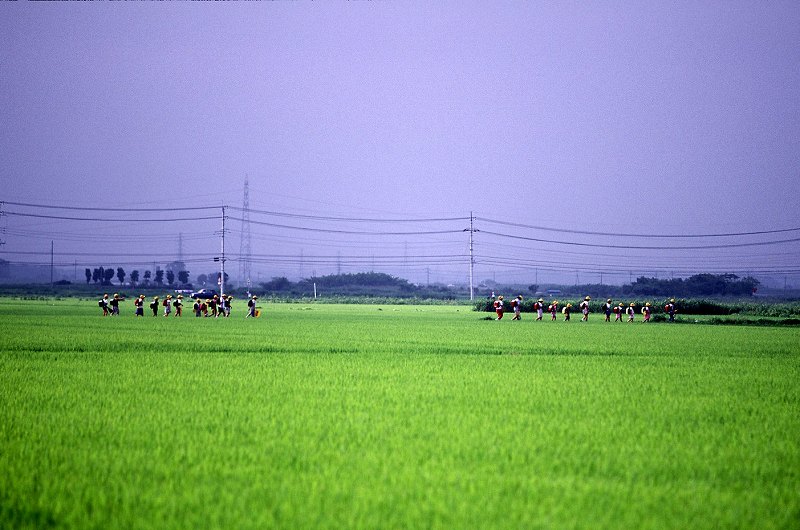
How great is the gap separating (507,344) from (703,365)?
23.3 ft

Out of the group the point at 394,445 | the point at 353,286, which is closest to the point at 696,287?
the point at 353,286

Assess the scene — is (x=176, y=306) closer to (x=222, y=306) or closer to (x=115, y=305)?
(x=222, y=306)

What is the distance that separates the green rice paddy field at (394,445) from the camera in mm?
5508

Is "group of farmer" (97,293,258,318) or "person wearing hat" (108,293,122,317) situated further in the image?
"group of farmer" (97,293,258,318)

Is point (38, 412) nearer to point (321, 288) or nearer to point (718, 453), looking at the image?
point (718, 453)

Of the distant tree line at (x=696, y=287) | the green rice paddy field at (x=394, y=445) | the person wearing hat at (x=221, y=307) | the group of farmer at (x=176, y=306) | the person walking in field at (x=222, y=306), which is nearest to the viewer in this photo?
the green rice paddy field at (x=394, y=445)

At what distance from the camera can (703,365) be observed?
1706 centimetres

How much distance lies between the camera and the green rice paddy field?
5.51 metres

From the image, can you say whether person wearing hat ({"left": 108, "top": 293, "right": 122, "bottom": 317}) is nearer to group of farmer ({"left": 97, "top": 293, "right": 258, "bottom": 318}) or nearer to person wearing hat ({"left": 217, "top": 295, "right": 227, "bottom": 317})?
group of farmer ({"left": 97, "top": 293, "right": 258, "bottom": 318})

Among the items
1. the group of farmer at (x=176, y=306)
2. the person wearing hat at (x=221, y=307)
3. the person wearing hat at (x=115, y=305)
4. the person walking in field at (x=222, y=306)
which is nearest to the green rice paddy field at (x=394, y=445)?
the person wearing hat at (x=115, y=305)

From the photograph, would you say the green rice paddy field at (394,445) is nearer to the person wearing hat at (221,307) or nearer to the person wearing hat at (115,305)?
the person wearing hat at (115,305)

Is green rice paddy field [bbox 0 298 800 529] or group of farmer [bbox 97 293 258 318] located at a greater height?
group of farmer [bbox 97 293 258 318]

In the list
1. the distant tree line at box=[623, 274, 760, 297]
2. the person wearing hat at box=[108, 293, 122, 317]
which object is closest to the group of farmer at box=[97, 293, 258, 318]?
the person wearing hat at box=[108, 293, 122, 317]

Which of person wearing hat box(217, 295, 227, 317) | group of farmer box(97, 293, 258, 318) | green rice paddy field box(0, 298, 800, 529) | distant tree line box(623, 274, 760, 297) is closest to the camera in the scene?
green rice paddy field box(0, 298, 800, 529)
